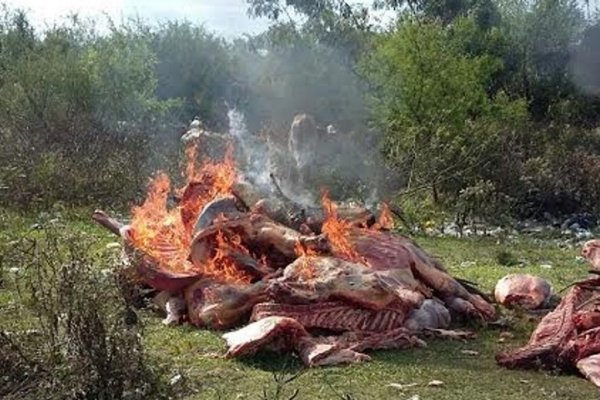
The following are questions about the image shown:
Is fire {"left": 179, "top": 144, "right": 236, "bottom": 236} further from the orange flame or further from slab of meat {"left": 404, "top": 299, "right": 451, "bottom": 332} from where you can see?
slab of meat {"left": 404, "top": 299, "right": 451, "bottom": 332}

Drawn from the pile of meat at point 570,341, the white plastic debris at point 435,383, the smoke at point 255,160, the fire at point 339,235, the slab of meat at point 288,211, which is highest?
the smoke at point 255,160

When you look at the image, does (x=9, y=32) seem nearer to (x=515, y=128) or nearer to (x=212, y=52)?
(x=212, y=52)

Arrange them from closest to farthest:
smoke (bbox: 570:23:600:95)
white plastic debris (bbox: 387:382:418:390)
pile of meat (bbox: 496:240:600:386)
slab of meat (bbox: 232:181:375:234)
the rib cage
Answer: white plastic debris (bbox: 387:382:418:390) < pile of meat (bbox: 496:240:600:386) < the rib cage < slab of meat (bbox: 232:181:375:234) < smoke (bbox: 570:23:600:95)

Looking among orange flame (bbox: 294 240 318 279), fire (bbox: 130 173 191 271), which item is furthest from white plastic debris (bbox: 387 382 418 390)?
fire (bbox: 130 173 191 271)

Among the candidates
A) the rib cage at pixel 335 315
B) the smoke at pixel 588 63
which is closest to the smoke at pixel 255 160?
the rib cage at pixel 335 315

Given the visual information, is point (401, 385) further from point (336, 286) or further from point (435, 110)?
point (435, 110)

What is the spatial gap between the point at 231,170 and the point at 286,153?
7.13 meters

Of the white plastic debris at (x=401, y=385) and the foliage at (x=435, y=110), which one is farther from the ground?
the foliage at (x=435, y=110)

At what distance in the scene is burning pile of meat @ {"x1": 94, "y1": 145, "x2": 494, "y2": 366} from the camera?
22.3ft

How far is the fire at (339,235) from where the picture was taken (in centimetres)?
752

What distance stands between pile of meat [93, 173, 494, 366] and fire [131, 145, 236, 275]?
21mm

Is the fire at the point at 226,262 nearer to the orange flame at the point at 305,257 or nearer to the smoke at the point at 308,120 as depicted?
the orange flame at the point at 305,257

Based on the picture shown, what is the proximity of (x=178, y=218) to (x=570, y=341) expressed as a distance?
3548 mm

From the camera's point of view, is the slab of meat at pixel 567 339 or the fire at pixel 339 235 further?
the fire at pixel 339 235
